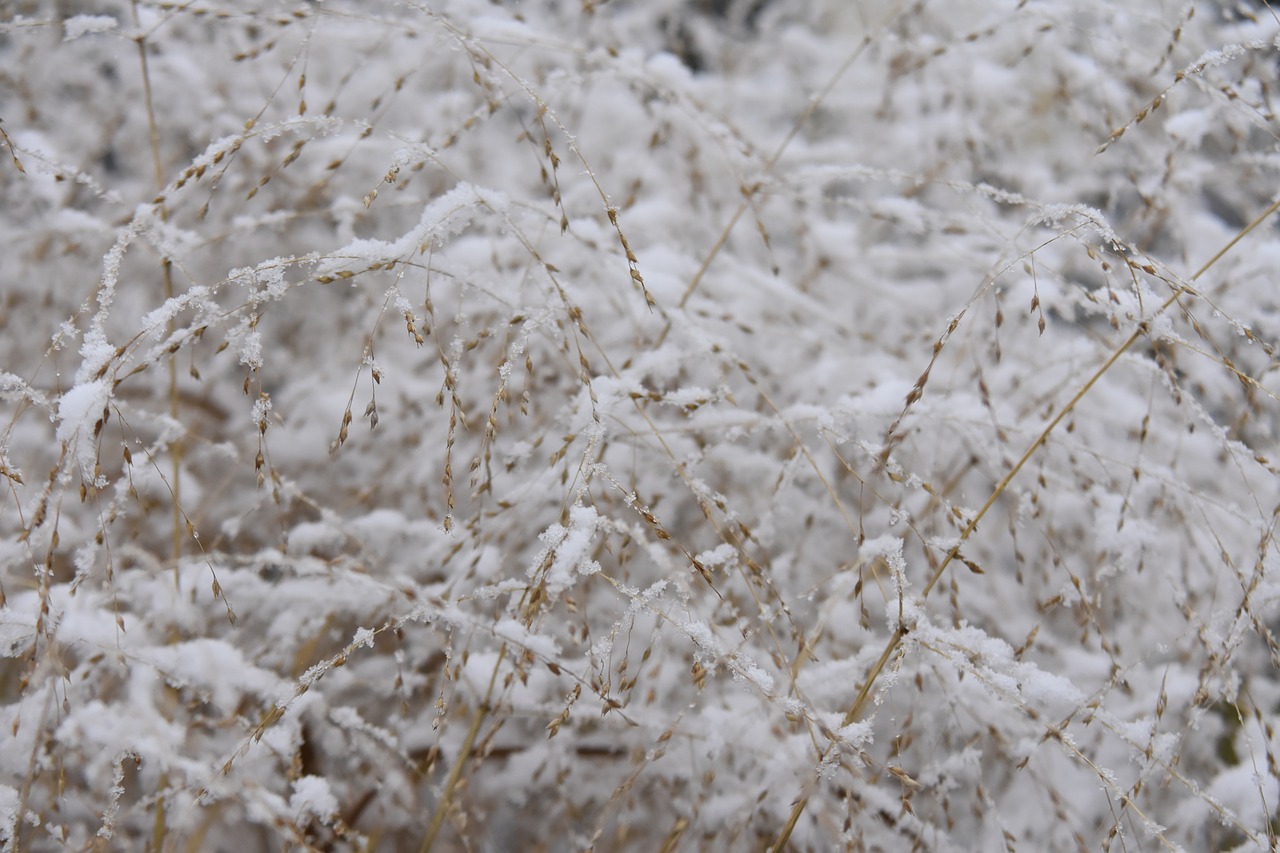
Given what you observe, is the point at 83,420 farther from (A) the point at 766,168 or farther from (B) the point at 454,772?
(A) the point at 766,168

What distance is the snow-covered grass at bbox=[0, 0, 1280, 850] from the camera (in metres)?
1.06

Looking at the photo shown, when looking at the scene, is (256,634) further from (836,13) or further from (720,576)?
(836,13)

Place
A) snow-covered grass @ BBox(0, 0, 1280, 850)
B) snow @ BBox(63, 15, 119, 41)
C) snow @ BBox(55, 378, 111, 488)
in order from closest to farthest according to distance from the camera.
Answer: snow @ BBox(55, 378, 111, 488), snow-covered grass @ BBox(0, 0, 1280, 850), snow @ BBox(63, 15, 119, 41)

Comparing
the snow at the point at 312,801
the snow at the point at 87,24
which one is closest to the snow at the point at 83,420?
the snow at the point at 312,801

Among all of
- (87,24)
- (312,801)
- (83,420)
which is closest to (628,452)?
(312,801)

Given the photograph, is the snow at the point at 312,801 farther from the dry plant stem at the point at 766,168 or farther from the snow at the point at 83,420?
the dry plant stem at the point at 766,168

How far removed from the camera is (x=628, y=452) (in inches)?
64.3

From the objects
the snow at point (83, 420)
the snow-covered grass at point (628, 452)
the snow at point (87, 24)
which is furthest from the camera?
the snow at point (87, 24)

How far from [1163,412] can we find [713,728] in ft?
4.44

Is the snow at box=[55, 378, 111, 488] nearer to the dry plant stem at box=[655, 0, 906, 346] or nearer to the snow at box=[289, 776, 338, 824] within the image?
the snow at box=[289, 776, 338, 824]

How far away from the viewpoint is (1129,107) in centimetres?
199

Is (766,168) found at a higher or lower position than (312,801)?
higher

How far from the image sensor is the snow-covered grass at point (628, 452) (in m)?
1.06

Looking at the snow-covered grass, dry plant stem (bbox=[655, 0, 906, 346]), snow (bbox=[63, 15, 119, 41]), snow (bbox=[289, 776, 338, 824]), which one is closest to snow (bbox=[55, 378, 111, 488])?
the snow-covered grass
